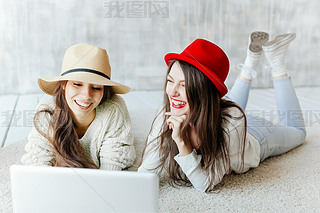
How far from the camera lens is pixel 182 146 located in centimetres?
112

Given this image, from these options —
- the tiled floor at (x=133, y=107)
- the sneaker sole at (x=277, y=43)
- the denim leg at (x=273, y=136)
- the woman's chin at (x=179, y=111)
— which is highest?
the sneaker sole at (x=277, y=43)

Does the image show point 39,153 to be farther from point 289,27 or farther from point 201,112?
point 289,27

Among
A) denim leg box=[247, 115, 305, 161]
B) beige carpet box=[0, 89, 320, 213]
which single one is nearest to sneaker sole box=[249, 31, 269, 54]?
denim leg box=[247, 115, 305, 161]

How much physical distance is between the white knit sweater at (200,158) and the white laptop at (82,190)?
311 millimetres

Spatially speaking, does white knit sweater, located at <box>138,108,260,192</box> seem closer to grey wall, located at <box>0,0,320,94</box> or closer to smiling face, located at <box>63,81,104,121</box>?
smiling face, located at <box>63,81,104,121</box>

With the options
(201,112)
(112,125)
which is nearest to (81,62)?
(112,125)

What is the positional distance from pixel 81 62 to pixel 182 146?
0.38 meters

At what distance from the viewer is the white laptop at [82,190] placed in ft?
2.75

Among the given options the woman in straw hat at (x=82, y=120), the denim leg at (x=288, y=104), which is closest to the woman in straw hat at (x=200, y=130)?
the woman in straw hat at (x=82, y=120)

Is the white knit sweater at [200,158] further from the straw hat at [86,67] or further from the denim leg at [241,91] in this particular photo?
the denim leg at [241,91]

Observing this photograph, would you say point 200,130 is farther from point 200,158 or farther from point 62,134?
point 62,134

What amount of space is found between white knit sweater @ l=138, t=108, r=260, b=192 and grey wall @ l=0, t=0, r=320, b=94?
77 cm

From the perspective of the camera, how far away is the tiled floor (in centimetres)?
179

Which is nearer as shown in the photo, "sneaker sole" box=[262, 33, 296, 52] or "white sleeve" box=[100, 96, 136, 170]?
"white sleeve" box=[100, 96, 136, 170]
